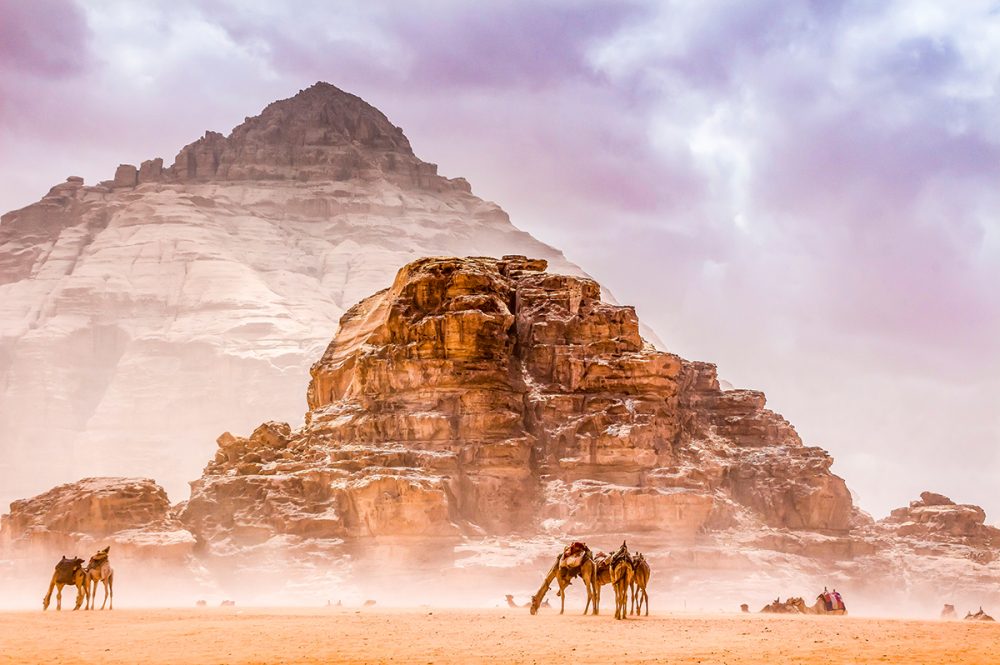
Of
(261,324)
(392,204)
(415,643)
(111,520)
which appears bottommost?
(415,643)

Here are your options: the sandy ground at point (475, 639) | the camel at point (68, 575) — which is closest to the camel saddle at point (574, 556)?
the sandy ground at point (475, 639)

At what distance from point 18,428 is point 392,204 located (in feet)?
231

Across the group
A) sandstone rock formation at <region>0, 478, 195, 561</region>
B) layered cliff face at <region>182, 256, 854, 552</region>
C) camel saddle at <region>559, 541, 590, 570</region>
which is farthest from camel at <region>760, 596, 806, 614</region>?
sandstone rock formation at <region>0, 478, 195, 561</region>

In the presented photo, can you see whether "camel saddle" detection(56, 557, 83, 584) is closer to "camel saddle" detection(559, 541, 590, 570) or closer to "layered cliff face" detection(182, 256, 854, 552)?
"camel saddle" detection(559, 541, 590, 570)

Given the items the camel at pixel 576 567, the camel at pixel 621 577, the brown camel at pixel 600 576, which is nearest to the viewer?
the camel at pixel 621 577

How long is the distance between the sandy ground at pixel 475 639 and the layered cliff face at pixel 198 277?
281 ft

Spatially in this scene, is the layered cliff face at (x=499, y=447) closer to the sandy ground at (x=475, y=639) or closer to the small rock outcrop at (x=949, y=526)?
the small rock outcrop at (x=949, y=526)

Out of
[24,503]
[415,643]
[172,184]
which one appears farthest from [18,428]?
[415,643]

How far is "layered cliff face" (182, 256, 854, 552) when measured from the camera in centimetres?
4984

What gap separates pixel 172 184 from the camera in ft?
577

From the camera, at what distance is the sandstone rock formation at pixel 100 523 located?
47.8 meters

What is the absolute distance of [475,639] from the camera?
2425 centimetres

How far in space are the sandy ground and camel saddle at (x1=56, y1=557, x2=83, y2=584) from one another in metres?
1.41

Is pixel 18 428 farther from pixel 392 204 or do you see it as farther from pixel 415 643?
pixel 415 643
